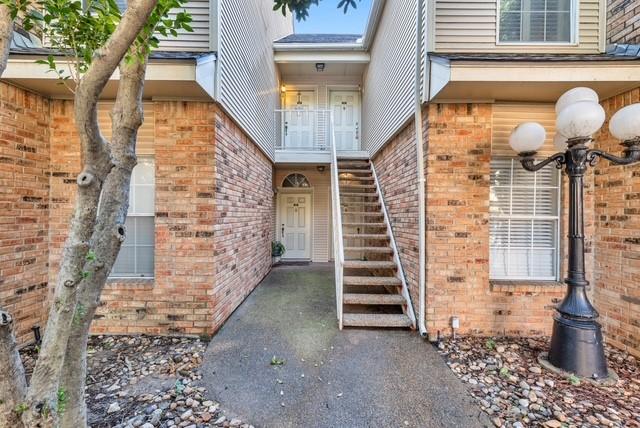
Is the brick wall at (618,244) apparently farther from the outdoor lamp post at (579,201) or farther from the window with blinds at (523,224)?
the outdoor lamp post at (579,201)

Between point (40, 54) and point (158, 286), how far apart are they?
2712 mm

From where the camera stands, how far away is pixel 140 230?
3.45 meters

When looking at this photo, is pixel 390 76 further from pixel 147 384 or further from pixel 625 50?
pixel 147 384

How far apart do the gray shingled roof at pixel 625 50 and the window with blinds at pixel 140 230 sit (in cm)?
543

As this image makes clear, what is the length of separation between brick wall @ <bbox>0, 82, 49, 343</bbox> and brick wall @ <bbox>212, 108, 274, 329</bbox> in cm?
203

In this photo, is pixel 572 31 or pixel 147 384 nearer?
pixel 147 384

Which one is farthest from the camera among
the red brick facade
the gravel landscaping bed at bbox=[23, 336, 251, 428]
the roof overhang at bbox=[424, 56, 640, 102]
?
the red brick facade

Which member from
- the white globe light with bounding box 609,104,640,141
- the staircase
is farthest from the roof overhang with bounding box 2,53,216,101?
the white globe light with bounding box 609,104,640,141

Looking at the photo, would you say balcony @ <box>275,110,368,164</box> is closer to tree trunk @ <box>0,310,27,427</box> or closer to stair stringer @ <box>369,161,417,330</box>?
stair stringer @ <box>369,161,417,330</box>

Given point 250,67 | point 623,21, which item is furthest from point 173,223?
point 623,21

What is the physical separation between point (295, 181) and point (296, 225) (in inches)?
51.5

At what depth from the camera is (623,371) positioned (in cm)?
266

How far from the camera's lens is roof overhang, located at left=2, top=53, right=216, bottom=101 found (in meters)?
2.76

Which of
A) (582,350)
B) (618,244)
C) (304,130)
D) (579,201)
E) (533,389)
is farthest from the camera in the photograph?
(304,130)
